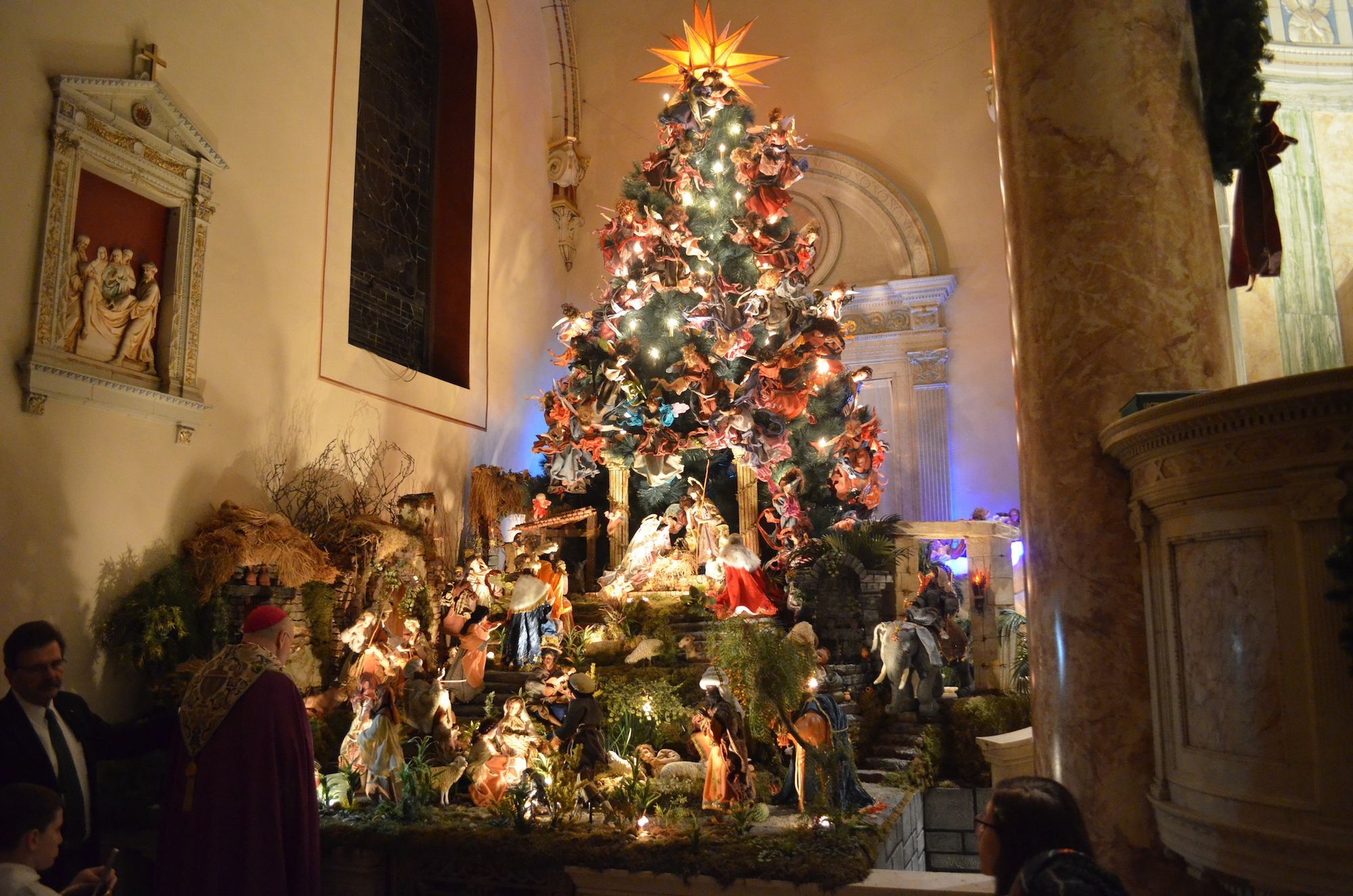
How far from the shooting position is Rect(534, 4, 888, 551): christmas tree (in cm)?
1255

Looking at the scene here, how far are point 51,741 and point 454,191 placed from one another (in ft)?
36.9

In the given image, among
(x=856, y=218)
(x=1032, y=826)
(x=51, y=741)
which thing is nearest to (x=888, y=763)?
(x=1032, y=826)

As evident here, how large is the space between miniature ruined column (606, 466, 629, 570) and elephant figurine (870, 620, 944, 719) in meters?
4.54

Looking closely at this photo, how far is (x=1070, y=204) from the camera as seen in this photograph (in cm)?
455

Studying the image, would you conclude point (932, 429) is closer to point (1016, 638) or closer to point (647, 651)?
point (1016, 638)

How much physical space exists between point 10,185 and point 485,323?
750 centimetres

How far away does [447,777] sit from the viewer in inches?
305

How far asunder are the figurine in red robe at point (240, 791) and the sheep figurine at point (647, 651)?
5.74 metres

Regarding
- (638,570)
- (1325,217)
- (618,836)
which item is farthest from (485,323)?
(1325,217)

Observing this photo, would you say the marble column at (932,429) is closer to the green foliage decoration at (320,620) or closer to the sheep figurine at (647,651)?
the sheep figurine at (647,651)

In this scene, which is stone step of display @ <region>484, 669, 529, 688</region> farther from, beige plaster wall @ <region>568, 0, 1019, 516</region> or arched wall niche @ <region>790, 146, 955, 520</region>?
beige plaster wall @ <region>568, 0, 1019, 516</region>

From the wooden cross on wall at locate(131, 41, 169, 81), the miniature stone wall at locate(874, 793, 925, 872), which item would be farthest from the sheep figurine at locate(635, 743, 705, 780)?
the wooden cross on wall at locate(131, 41, 169, 81)

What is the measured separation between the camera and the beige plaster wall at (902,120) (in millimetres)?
15422

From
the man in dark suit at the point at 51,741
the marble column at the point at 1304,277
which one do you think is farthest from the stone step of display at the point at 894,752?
the man in dark suit at the point at 51,741
